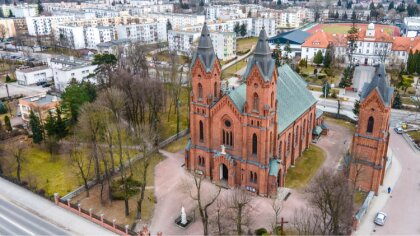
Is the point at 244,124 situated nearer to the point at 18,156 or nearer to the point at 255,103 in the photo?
the point at 255,103

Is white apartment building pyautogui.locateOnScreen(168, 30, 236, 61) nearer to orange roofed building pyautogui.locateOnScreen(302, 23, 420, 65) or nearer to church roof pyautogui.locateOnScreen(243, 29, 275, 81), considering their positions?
orange roofed building pyautogui.locateOnScreen(302, 23, 420, 65)

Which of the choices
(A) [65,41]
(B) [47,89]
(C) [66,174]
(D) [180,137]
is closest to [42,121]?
(C) [66,174]

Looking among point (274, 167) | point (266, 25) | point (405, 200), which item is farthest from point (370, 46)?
point (274, 167)

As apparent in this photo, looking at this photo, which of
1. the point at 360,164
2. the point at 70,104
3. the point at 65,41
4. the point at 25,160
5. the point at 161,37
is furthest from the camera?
the point at 161,37

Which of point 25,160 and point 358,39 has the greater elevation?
point 358,39

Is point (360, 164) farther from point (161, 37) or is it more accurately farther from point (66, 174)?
point (161, 37)

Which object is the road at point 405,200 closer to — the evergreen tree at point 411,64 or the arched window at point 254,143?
the arched window at point 254,143

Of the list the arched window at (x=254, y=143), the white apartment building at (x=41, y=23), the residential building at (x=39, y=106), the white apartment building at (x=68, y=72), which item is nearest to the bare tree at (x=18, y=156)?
the residential building at (x=39, y=106)
